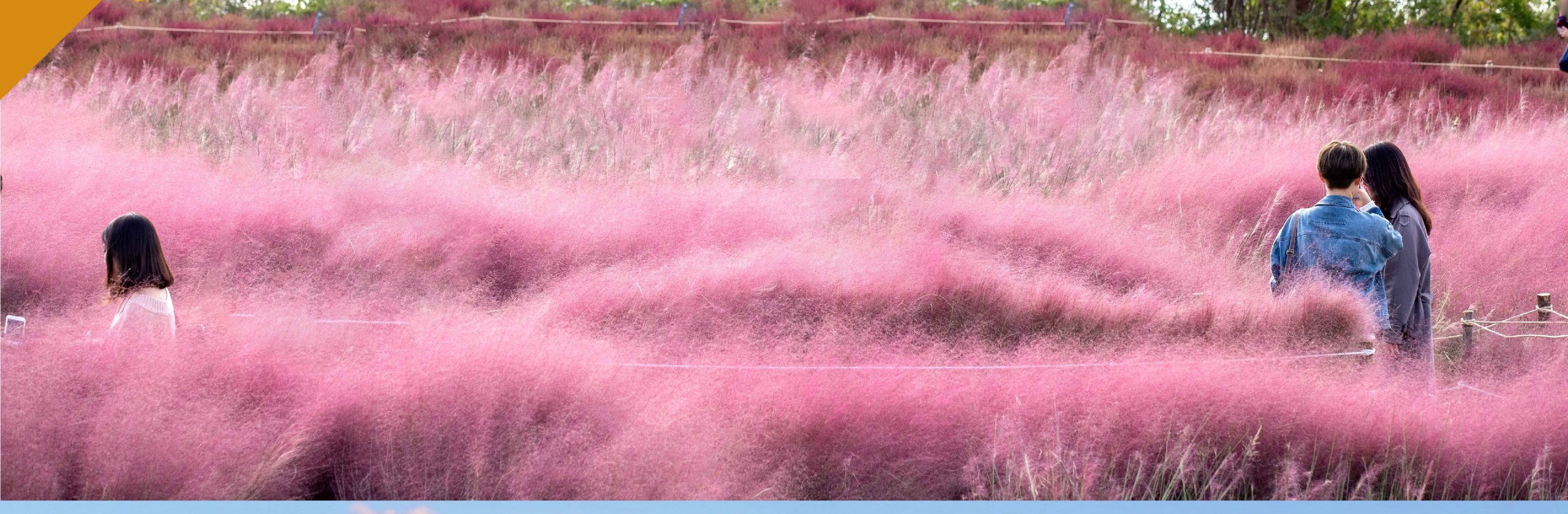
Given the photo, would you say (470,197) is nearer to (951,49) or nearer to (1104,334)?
(1104,334)

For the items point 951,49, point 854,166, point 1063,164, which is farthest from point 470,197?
point 951,49

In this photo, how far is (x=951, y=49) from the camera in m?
10.4

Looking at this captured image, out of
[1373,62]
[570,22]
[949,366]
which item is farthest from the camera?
[570,22]

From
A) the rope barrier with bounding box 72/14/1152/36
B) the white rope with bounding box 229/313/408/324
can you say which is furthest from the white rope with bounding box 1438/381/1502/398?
the rope barrier with bounding box 72/14/1152/36

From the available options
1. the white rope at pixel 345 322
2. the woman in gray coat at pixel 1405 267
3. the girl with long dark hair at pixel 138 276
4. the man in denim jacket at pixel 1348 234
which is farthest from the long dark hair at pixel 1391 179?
the girl with long dark hair at pixel 138 276

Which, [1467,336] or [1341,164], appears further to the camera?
[1467,336]

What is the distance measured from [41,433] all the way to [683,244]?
2.73 meters

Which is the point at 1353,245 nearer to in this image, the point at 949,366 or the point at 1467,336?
the point at 1467,336

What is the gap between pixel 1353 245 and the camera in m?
3.40

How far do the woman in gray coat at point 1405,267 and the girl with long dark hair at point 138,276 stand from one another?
12.2 feet

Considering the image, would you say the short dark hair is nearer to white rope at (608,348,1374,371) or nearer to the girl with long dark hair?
white rope at (608,348,1374,371)

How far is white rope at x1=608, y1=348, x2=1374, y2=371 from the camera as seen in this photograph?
130 inches

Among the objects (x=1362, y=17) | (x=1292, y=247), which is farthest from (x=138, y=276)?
(x=1362, y=17)

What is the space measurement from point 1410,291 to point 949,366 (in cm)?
149
